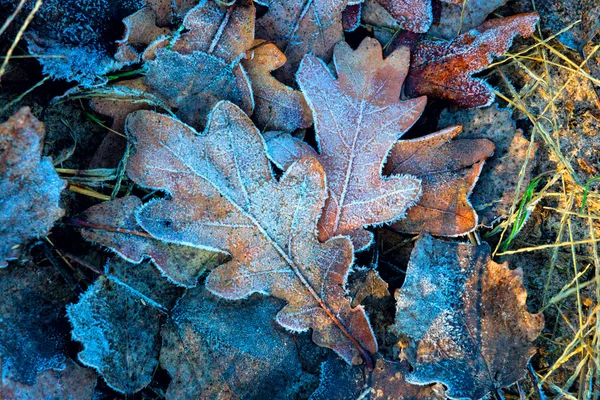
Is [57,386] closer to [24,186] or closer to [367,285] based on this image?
[24,186]

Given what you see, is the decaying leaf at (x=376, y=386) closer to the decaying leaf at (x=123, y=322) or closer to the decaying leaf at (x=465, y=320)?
the decaying leaf at (x=465, y=320)

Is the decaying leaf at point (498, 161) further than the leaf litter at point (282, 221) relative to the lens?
Yes

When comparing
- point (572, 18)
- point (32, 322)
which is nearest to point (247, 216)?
point (32, 322)

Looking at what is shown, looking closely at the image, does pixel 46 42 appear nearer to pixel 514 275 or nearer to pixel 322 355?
pixel 322 355

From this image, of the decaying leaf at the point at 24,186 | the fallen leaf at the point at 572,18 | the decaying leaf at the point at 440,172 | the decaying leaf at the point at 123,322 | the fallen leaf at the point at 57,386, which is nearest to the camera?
the decaying leaf at the point at 24,186

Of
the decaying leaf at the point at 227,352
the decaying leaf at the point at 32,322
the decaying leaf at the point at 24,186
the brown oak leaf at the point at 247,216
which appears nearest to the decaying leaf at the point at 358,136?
the brown oak leaf at the point at 247,216

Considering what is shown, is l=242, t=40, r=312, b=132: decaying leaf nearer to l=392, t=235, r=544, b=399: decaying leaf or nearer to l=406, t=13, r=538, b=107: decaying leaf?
l=406, t=13, r=538, b=107: decaying leaf

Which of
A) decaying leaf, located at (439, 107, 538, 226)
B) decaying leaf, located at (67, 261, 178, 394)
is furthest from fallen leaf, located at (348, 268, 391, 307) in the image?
decaying leaf, located at (67, 261, 178, 394)
